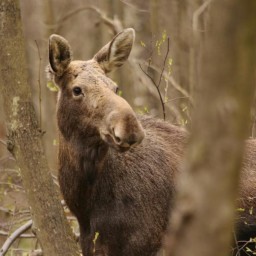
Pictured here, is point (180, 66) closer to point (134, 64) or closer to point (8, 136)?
point (134, 64)

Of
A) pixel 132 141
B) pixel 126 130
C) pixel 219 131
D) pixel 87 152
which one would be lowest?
pixel 87 152

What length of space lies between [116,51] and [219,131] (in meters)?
5.16

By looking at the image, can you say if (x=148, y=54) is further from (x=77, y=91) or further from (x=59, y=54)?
(x=77, y=91)

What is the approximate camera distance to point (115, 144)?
582cm

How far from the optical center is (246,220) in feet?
23.8

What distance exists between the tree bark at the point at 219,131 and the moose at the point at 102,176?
13.5 ft

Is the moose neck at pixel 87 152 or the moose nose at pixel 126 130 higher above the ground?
the moose nose at pixel 126 130

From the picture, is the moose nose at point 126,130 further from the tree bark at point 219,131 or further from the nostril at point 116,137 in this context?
the tree bark at point 219,131

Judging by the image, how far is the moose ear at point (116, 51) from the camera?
714cm

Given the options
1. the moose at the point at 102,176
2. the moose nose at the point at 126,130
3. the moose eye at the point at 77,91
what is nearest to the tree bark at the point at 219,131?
the moose nose at the point at 126,130

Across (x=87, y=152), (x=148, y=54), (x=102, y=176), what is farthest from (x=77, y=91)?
(x=148, y=54)

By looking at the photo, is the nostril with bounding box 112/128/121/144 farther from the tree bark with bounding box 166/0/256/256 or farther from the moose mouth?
the tree bark with bounding box 166/0/256/256

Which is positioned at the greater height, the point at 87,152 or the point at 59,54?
the point at 59,54

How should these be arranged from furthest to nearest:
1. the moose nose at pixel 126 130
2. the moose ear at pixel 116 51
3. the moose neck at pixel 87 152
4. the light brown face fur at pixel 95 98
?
the moose ear at pixel 116 51 < the moose neck at pixel 87 152 < the light brown face fur at pixel 95 98 < the moose nose at pixel 126 130
